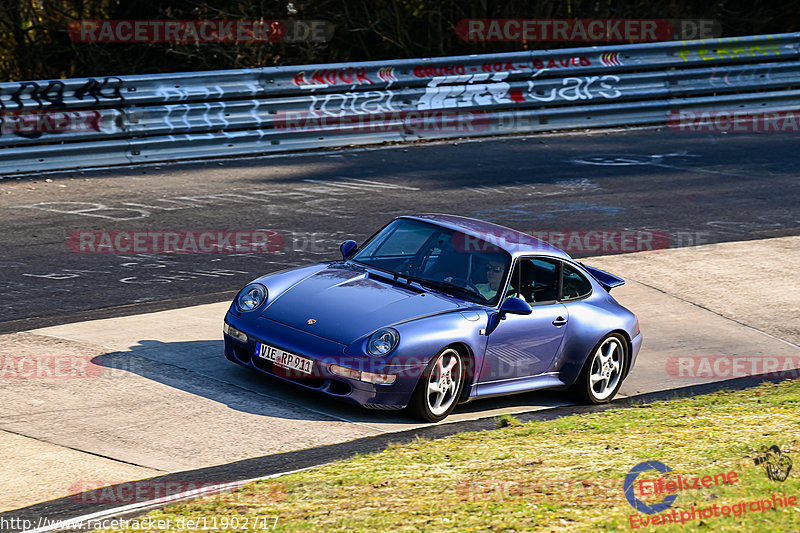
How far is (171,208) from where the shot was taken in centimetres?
1351

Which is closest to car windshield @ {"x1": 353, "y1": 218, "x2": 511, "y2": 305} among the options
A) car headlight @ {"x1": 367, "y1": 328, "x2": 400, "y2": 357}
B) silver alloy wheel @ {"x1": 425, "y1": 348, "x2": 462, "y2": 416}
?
silver alloy wheel @ {"x1": 425, "y1": 348, "x2": 462, "y2": 416}

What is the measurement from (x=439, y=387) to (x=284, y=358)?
43.4 inches

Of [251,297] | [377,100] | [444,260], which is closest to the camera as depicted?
[251,297]

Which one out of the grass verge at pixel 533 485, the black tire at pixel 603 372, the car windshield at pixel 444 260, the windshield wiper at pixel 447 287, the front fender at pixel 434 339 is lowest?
the black tire at pixel 603 372

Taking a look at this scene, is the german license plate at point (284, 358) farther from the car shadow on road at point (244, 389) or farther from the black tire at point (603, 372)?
the black tire at point (603, 372)

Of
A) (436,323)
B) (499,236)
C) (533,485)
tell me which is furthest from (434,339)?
(533,485)

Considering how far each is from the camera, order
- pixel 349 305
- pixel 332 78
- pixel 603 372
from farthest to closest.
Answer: pixel 332 78, pixel 603 372, pixel 349 305

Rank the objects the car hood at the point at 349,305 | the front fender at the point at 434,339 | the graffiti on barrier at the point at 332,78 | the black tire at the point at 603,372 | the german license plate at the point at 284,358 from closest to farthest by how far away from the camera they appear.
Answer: the front fender at the point at 434,339 → the german license plate at the point at 284,358 → the car hood at the point at 349,305 → the black tire at the point at 603,372 → the graffiti on barrier at the point at 332,78

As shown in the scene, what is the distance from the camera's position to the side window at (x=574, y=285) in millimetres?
8547

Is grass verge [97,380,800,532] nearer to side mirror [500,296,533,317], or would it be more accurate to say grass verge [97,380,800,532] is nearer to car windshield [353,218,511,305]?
side mirror [500,296,533,317]

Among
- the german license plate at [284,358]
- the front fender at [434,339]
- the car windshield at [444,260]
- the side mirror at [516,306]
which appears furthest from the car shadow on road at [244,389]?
the car windshield at [444,260]

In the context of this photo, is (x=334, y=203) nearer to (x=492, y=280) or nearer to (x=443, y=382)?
(x=492, y=280)

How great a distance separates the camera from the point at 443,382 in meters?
7.64

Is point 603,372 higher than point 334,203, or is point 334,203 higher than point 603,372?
point 334,203
